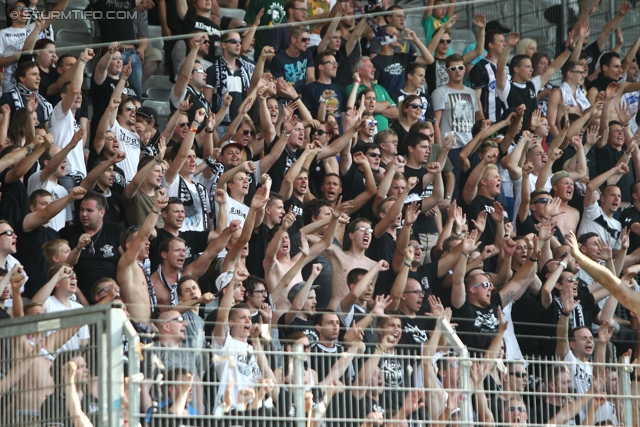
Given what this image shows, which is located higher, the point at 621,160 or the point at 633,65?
the point at 633,65

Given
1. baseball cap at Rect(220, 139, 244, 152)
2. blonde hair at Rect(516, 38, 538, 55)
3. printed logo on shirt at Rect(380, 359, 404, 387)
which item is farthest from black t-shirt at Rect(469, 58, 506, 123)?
printed logo on shirt at Rect(380, 359, 404, 387)

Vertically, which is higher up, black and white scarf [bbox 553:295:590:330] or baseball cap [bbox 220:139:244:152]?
baseball cap [bbox 220:139:244:152]

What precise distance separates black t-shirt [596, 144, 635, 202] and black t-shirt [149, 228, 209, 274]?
565 cm

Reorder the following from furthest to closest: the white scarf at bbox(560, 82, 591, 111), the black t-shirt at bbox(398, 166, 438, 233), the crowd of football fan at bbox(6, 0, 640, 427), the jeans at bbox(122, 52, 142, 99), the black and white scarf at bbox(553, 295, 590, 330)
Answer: the white scarf at bbox(560, 82, 591, 111) → the jeans at bbox(122, 52, 142, 99) → the black t-shirt at bbox(398, 166, 438, 233) → the black and white scarf at bbox(553, 295, 590, 330) → the crowd of football fan at bbox(6, 0, 640, 427)

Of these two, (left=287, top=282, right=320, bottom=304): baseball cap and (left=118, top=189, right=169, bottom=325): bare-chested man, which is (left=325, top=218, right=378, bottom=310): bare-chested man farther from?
(left=118, top=189, right=169, bottom=325): bare-chested man

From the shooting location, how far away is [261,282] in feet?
34.2

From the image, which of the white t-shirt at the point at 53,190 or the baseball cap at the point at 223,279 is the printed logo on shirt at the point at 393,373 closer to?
the baseball cap at the point at 223,279

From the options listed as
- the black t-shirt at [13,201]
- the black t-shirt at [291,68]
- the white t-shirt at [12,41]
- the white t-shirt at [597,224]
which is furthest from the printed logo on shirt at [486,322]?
the white t-shirt at [12,41]

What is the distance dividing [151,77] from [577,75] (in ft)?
16.7

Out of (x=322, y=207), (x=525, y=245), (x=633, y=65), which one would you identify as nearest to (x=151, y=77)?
(x=322, y=207)

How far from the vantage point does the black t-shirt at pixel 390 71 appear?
590 inches

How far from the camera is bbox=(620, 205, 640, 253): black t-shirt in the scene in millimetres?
14047

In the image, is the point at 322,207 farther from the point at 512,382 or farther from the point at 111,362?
the point at 111,362

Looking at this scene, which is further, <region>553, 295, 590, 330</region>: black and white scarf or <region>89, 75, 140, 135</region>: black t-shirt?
<region>89, 75, 140, 135</region>: black t-shirt
